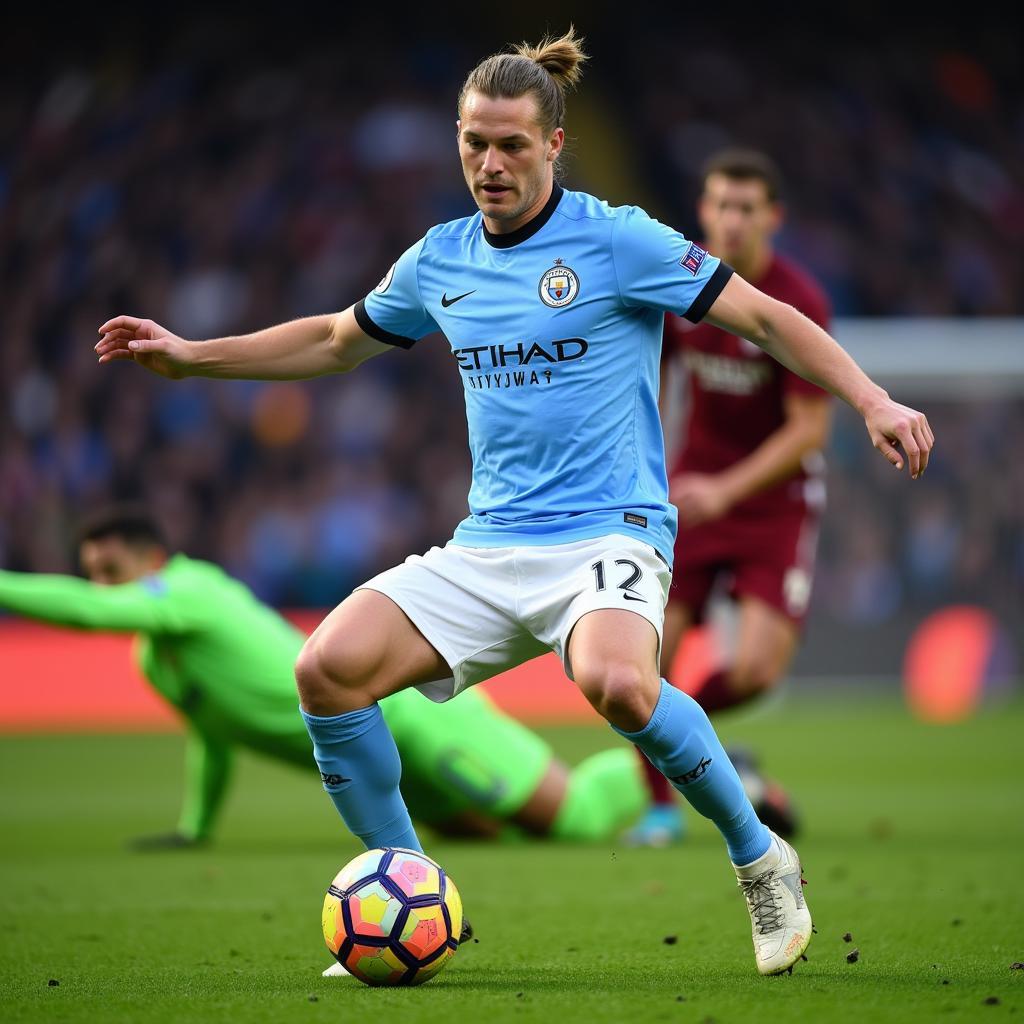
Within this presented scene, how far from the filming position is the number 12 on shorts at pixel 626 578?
4.09m

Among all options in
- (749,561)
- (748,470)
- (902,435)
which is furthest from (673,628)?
(902,435)

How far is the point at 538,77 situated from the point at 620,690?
1.51m

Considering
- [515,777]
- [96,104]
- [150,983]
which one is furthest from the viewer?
[96,104]

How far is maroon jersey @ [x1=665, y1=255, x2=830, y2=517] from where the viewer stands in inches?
280

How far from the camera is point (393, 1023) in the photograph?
3.45 m

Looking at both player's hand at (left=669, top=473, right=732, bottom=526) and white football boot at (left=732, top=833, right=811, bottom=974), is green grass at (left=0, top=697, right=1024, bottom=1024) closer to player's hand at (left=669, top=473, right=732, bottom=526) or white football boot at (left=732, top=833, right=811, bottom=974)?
white football boot at (left=732, top=833, right=811, bottom=974)

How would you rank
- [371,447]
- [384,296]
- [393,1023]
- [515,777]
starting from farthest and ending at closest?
1. [371,447]
2. [515,777]
3. [384,296]
4. [393,1023]

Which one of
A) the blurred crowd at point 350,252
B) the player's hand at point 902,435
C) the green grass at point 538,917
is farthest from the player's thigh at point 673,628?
the blurred crowd at point 350,252

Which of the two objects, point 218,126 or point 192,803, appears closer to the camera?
point 192,803

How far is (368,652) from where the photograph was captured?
4.09 meters

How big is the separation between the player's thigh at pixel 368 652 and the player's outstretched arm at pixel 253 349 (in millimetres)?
709

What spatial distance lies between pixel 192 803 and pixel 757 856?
3.73m

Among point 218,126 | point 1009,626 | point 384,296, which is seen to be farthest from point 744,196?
point 218,126

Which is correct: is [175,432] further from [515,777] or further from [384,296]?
[384,296]
